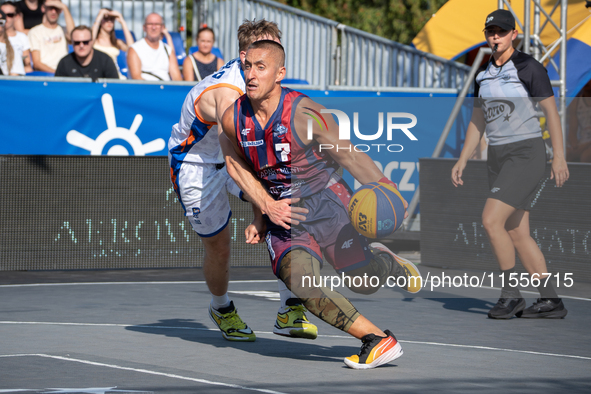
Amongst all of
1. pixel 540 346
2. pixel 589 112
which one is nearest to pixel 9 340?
pixel 540 346

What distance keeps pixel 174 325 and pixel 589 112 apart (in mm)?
7142

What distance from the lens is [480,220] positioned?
1003 cm

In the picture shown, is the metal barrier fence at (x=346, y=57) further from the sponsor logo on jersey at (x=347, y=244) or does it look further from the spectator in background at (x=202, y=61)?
the sponsor logo on jersey at (x=347, y=244)

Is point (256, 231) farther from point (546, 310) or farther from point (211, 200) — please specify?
point (546, 310)

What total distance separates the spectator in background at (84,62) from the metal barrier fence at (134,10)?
169 inches

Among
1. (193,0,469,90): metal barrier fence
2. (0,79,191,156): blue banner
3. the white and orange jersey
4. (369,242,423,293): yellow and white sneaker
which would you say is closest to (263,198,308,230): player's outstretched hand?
(369,242,423,293): yellow and white sneaker

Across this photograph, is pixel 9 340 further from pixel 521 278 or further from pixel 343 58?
pixel 343 58

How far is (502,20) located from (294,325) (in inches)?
118

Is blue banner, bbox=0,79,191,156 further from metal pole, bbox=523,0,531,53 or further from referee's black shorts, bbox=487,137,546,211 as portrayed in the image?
referee's black shorts, bbox=487,137,546,211

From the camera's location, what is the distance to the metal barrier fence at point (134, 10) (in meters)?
16.9

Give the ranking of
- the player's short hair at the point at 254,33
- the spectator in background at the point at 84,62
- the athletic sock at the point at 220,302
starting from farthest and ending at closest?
the spectator in background at the point at 84,62 < the athletic sock at the point at 220,302 < the player's short hair at the point at 254,33

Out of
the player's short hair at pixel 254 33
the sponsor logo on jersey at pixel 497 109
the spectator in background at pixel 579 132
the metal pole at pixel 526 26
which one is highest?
the metal pole at pixel 526 26

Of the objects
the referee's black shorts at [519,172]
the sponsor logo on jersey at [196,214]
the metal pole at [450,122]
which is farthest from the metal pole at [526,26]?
the sponsor logo on jersey at [196,214]

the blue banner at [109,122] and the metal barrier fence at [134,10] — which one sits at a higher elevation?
the metal barrier fence at [134,10]
